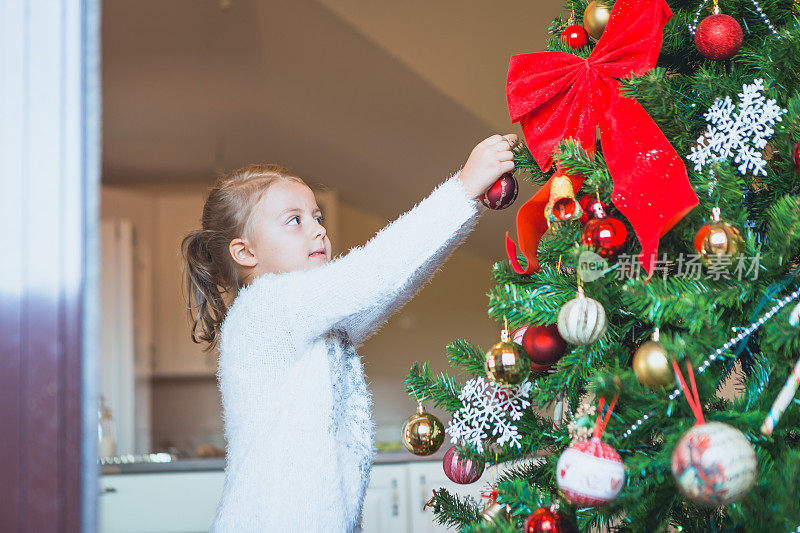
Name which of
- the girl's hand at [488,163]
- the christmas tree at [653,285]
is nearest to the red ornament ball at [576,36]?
the christmas tree at [653,285]

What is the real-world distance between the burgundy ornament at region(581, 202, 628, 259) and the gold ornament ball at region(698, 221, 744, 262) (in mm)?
73

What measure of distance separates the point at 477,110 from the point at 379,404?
2.40 m

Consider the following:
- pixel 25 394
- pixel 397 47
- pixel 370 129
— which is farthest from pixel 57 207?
pixel 370 129

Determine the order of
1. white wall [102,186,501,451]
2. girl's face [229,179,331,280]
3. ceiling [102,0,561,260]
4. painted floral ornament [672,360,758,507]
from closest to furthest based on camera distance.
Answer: painted floral ornament [672,360,758,507] → girl's face [229,179,331,280] → ceiling [102,0,561,260] → white wall [102,186,501,451]

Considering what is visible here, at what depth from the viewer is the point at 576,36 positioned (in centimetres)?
81

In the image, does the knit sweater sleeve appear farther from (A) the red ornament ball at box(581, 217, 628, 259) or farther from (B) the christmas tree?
(A) the red ornament ball at box(581, 217, 628, 259)

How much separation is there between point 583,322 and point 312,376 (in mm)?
445

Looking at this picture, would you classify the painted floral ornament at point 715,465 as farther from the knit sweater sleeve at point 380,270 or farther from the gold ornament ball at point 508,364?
the knit sweater sleeve at point 380,270

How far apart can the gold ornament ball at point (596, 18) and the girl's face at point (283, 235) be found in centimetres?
48

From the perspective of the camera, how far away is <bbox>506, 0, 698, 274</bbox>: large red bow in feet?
2.13

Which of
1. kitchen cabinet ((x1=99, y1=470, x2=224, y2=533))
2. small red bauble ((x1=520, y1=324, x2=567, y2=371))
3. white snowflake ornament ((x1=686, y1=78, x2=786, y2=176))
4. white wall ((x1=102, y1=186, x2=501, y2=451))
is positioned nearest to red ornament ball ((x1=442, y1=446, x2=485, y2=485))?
small red bauble ((x1=520, y1=324, x2=567, y2=371))

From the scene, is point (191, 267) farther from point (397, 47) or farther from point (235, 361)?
point (397, 47)

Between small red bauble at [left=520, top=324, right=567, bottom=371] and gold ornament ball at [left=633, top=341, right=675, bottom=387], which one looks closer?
gold ornament ball at [left=633, top=341, right=675, bottom=387]

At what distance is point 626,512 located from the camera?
0.67 metres
